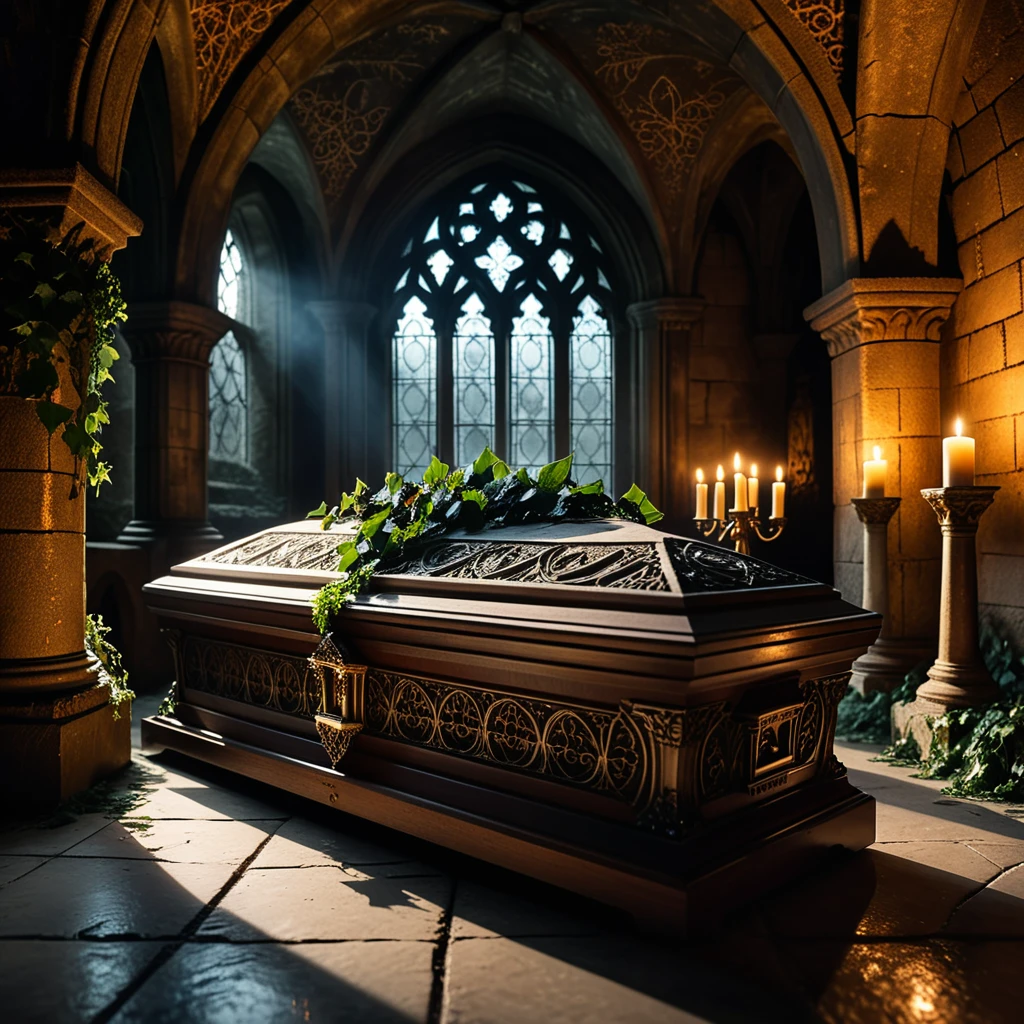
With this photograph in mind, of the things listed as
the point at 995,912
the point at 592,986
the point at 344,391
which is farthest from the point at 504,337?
the point at 592,986

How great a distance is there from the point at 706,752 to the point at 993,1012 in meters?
0.76

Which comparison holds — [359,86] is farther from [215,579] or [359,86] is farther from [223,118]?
[215,579]

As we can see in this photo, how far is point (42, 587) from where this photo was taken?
314 centimetres

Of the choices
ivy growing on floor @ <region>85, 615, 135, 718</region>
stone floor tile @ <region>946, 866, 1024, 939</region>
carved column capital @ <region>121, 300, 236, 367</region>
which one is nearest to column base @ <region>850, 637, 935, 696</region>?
stone floor tile @ <region>946, 866, 1024, 939</region>

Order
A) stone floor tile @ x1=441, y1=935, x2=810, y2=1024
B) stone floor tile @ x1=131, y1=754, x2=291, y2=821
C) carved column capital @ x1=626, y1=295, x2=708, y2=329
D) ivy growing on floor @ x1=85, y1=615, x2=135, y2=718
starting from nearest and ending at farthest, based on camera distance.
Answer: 1. stone floor tile @ x1=441, y1=935, x2=810, y2=1024
2. stone floor tile @ x1=131, y1=754, x2=291, y2=821
3. ivy growing on floor @ x1=85, y1=615, x2=135, y2=718
4. carved column capital @ x1=626, y1=295, x2=708, y2=329

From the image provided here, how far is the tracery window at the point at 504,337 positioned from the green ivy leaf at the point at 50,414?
5882 millimetres

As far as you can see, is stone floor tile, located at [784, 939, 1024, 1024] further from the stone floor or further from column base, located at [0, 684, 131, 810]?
column base, located at [0, 684, 131, 810]

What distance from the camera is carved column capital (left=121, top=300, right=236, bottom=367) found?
18.2 feet

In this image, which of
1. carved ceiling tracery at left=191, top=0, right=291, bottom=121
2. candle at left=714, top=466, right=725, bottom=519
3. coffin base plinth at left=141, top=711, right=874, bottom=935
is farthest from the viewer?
carved ceiling tracery at left=191, top=0, right=291, bottom=121

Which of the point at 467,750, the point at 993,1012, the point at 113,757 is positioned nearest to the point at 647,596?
the point at 467,750

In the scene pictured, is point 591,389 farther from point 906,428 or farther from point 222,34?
point 222,34

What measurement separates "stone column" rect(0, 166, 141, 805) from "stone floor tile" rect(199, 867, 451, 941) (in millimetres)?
1164

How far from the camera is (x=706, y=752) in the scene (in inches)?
83.7

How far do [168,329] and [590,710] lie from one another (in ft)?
14.9
